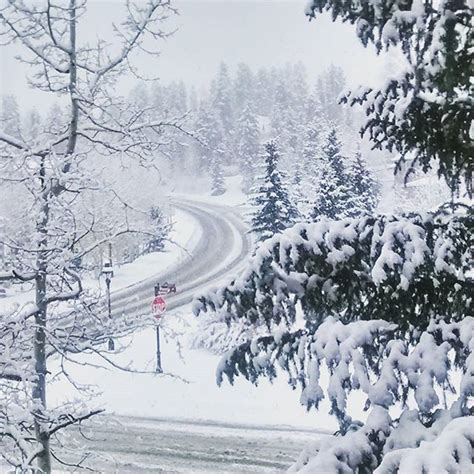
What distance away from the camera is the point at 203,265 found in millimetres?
38688

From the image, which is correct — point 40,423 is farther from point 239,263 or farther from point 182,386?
point 239,263

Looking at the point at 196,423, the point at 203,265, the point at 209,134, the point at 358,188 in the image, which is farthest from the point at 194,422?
the point at 209,134

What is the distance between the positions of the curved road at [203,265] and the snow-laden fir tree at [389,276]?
17909mm

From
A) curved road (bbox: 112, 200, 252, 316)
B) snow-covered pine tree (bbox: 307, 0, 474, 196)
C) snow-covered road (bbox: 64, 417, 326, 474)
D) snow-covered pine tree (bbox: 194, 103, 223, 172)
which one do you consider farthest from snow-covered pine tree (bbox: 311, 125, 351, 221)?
snow-covered pine tree (bbox: 194, 103, 223, 172)

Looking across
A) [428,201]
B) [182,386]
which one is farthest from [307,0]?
[428,201]

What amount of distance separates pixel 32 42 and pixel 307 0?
427 centimetres

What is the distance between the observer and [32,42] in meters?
6.86

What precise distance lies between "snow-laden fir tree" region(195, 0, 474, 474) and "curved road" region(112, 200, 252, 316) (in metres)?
17.9

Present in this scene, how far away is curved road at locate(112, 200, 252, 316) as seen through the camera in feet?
101

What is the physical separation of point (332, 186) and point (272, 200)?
2398 millimetres

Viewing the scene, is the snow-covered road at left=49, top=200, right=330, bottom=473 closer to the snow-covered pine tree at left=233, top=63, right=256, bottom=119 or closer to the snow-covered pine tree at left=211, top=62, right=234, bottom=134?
the snow-covered pine tree at left=211, top=62, right=234, bottom=134

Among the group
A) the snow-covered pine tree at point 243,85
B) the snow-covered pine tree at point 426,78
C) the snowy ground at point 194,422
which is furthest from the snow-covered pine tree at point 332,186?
the snow-covered pine tree at point 243,85

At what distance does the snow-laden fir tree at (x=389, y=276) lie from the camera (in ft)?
10.6

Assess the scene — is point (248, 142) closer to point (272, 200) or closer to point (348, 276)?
point (272, 200)
